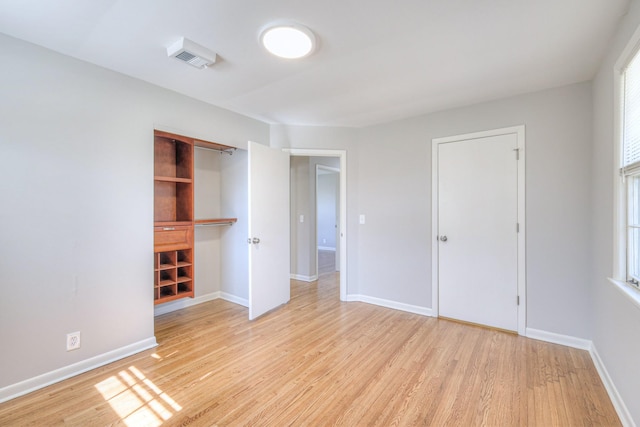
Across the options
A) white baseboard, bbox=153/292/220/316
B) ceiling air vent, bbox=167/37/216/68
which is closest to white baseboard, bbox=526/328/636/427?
ceiling air vent, bbox=167/37/216/68

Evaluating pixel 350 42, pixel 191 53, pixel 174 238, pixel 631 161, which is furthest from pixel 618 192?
pixel 174 238

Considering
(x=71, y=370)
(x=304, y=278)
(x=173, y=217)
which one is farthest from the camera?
(x=304, y=278)

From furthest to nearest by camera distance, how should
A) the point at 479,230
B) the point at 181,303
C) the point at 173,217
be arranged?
the point at 181,303
the point at 173,217
the point at 479,230

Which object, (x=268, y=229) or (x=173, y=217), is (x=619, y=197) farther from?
(x=173, y=217)

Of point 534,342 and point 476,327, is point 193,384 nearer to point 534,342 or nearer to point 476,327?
point 476,327

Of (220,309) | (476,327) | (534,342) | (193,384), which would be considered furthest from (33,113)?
(534,342)

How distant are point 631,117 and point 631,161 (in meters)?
0.25

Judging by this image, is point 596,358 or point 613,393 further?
point 596,358

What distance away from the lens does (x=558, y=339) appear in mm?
2615

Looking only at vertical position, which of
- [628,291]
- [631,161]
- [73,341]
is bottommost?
[73,341]

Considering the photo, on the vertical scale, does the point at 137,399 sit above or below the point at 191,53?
below

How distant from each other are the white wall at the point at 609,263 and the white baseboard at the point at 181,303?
3.89 metres

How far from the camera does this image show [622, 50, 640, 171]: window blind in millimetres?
1601

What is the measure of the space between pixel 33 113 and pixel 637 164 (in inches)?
147
